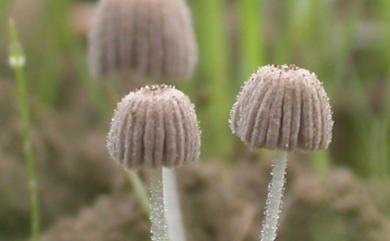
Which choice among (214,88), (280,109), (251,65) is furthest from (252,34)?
(280,109)

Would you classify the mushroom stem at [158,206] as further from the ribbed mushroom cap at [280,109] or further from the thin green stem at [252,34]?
the thin green stem at [252,34]

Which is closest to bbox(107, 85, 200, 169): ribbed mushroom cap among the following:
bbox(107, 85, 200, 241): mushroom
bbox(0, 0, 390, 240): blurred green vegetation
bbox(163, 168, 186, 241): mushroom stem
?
bbox(107, 85, 200, 241): mushroom

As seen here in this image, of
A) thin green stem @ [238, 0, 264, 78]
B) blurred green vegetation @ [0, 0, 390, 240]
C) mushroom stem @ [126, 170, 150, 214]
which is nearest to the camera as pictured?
mushroom stem @ [126, 170, 150, 214]

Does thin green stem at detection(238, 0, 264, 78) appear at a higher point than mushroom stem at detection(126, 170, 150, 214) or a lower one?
higher

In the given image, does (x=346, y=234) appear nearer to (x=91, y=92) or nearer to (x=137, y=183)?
(x=137, y=183)

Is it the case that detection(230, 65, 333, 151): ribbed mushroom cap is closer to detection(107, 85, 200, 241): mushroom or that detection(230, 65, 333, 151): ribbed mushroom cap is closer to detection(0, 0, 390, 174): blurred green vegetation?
detection(107, 85, 200, 241): mushroom

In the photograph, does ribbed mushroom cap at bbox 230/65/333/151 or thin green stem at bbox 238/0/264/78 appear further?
thin green stem at bbox 238/0/264/78

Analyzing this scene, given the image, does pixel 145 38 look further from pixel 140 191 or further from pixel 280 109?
pixel 280 109
